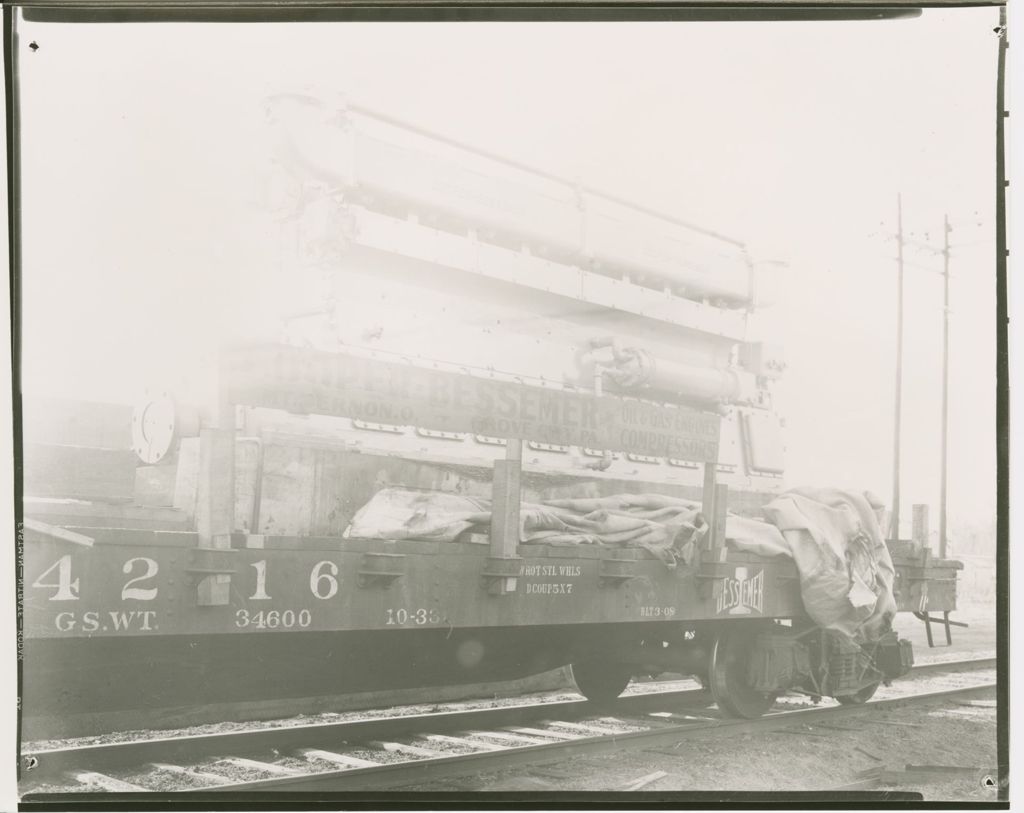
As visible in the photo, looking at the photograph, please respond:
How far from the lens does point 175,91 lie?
181 inches

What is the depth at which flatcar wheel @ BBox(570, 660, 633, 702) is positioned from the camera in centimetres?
632

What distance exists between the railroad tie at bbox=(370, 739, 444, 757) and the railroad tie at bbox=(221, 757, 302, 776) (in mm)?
477

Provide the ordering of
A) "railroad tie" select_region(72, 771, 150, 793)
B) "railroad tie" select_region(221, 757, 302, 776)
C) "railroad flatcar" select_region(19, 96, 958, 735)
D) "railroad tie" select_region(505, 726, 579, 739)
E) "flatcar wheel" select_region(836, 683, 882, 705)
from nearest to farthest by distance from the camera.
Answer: "railroad flatcar" select_region(19, 96, 958, 735) → "railroad tie" select_region(72, 771, 150, 793) → "railroad tie" select_region(221, 757, 302, 776) → "railroad tie" select_region(505, 726, 579, 739) → "flatcar wheel" select_region(836, 683, 882, 705)

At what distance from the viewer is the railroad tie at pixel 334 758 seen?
471cm

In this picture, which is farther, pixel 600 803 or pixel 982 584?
pixel 982 584

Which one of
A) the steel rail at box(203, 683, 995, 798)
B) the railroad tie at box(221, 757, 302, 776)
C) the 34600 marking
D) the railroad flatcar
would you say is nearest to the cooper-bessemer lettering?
the railroad flatcar

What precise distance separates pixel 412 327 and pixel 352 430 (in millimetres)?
564

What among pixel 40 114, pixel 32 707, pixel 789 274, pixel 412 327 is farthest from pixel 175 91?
pixel 789 274

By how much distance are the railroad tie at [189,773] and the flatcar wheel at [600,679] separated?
241cm

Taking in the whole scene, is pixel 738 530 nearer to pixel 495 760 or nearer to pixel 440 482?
pixel 440 482

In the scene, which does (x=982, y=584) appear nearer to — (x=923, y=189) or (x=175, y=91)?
(x=923, y=189)

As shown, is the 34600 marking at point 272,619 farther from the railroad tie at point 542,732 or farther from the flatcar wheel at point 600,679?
the flatcar wheel at point 600,679

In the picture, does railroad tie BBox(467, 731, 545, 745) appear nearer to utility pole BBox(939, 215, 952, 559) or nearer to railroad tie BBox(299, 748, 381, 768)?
railroad tie BBox(299, 748, 381, 768)

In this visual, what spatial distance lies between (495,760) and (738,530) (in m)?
Answer: 1.88
